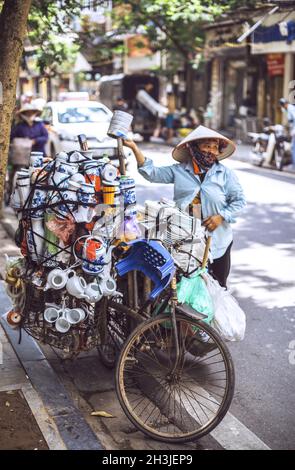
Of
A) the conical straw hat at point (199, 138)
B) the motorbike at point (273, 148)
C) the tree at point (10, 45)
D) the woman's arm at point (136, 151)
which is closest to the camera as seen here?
the tree at point (10, 45)

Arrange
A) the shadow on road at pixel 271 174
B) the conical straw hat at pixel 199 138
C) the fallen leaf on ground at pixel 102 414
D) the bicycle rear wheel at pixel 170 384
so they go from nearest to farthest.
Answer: the bicycle rear wheel at pixel 170 384 < the fallen leaf on ground at pixel 102 414 < the conical straw hat at pixel 199 138 < the shadow on road at pixel 271 174

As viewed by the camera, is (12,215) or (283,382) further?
(12,215)

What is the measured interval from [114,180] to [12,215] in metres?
6.80

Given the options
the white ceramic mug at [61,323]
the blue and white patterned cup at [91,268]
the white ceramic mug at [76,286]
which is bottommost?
the white ceramic mug at [61,323]

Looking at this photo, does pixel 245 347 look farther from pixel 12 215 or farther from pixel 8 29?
pixel 12 215

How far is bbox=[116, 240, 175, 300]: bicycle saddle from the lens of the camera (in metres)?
3.91

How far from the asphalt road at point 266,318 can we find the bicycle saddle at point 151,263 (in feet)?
3.37

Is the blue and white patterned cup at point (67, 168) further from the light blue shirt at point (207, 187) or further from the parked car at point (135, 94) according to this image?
the parked car at point (135, 94)

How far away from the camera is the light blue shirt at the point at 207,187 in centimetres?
493

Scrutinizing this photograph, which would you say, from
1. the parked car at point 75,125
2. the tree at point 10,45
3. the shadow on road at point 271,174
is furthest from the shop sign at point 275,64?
the tree at point 10,45

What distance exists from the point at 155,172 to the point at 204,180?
378mm

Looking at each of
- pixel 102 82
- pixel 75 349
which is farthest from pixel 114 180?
pixel 102 82

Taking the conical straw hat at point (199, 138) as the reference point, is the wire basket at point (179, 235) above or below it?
below
